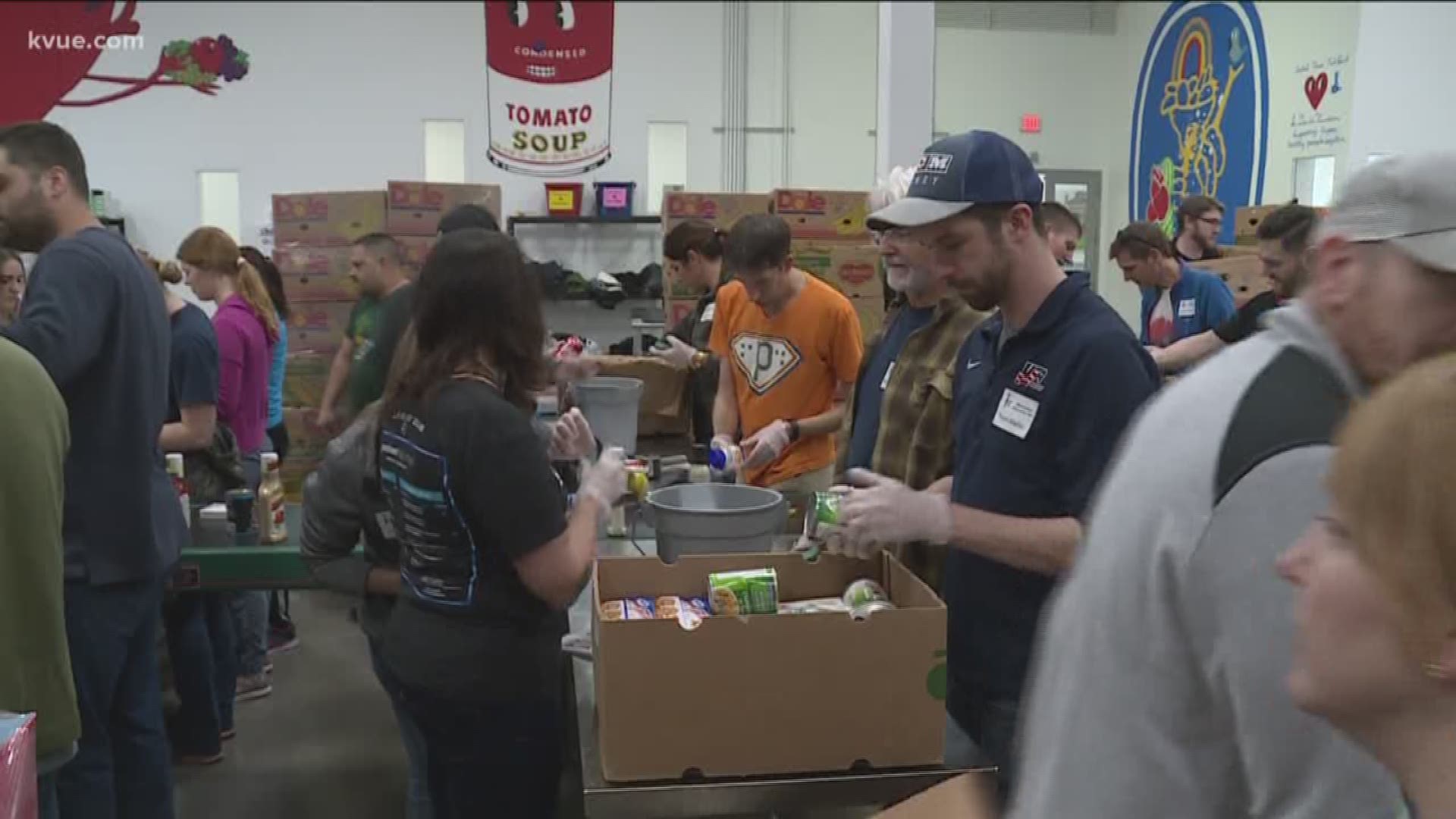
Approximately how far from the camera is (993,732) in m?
1.79

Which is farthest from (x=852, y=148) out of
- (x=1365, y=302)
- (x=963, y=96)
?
(x=1365, y=302)

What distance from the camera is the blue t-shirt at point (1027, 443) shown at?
5.27ft

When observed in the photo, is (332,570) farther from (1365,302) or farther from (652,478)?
(1365,302)

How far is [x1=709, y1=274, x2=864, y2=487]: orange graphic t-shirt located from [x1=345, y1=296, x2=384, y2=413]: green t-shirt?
1100 mm

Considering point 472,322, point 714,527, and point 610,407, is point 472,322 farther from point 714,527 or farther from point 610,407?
point 610,407

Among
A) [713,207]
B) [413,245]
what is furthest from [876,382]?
[413,245]

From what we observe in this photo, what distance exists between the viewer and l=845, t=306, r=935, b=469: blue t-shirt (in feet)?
8.41

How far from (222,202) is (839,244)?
5490mm

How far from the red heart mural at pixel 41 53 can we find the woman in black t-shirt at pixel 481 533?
4.05m

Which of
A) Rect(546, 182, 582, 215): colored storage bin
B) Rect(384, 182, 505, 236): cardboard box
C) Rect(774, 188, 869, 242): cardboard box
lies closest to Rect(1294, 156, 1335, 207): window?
Rect(774, 188, 869, 242): cardboard box

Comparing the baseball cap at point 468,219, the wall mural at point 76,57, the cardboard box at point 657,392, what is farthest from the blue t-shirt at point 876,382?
the wall mural at point 76,57

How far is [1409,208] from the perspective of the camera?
836mm

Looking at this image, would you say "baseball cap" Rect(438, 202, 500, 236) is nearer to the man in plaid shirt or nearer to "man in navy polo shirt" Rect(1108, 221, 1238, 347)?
the man in plaid shirt

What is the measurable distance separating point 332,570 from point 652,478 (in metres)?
1.04
